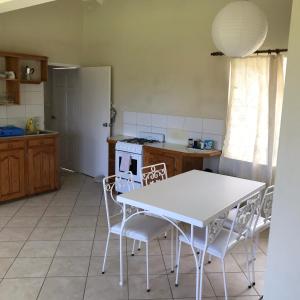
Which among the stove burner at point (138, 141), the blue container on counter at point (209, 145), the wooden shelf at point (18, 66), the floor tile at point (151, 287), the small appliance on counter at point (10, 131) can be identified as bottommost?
the floor tile at point (151, 287)

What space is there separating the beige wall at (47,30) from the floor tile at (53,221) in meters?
2.34

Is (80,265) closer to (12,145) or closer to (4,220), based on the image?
(4,220)

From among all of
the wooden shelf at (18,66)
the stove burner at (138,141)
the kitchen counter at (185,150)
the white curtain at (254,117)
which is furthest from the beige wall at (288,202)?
the wooden shelf at (18,66)

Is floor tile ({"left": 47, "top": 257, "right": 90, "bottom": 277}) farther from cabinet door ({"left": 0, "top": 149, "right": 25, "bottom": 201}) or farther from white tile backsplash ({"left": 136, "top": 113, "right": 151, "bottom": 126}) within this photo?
white tile backsplash ({"left": 136, "top": 113, "right": 151, "bottom": 126})

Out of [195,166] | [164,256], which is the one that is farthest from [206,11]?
[164,256]

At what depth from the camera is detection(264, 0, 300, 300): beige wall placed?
162 centimetres

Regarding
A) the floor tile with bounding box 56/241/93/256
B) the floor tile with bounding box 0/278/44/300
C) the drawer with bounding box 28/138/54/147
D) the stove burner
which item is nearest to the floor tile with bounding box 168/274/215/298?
the floor tile with bounding box 56/241/93/256

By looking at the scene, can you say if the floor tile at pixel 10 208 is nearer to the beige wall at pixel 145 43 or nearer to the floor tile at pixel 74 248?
the floor tile at pixel 74 248

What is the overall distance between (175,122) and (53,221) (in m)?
1.98

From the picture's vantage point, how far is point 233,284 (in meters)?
2.66

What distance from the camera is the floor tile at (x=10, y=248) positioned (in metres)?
3.02

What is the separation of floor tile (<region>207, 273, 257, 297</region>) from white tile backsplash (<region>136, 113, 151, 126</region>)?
2.56 meters

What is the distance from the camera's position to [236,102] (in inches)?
152

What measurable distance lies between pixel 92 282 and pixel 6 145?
7.42 feet
